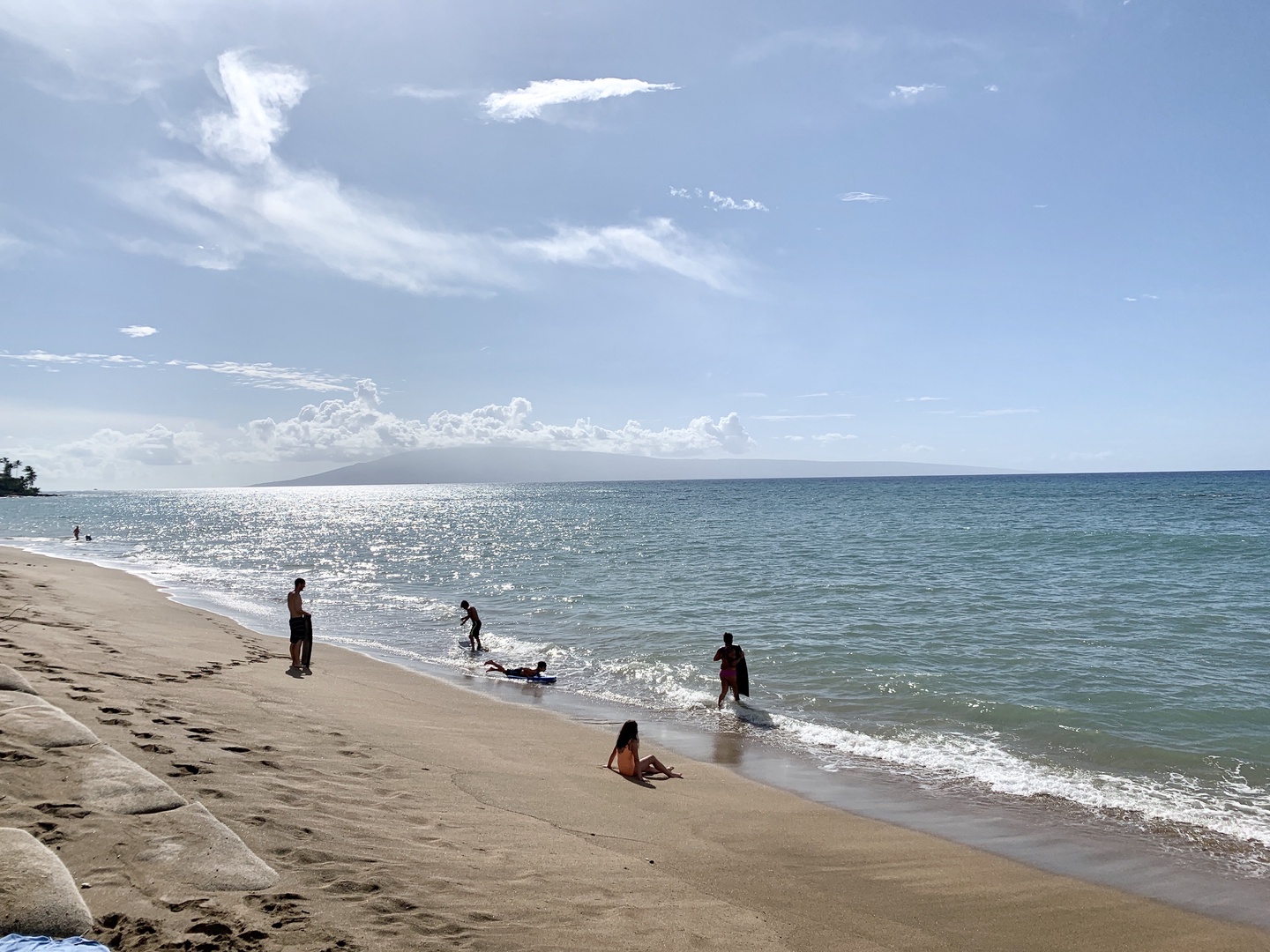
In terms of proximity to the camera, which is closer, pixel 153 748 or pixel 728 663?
pixel 153 748

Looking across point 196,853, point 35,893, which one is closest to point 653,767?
point 196,853

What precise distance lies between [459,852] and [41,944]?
10.00 feet

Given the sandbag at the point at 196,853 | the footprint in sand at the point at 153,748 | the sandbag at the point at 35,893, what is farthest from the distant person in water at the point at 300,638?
the sandbag at the point at 35,893

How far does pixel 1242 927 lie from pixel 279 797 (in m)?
8.52

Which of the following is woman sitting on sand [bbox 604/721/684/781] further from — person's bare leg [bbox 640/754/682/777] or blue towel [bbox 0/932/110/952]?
blue towel [bbox 0/932/110/952]

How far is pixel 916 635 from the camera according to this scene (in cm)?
1839

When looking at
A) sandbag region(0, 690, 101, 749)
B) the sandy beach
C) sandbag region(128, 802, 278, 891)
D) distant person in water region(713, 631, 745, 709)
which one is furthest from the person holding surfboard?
sandbag region(0, 690, 101, 749)

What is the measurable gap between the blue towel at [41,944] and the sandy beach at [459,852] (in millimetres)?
403

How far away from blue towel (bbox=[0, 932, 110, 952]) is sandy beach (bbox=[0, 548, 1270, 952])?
0.40 m

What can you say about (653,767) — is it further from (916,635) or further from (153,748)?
(916,635)

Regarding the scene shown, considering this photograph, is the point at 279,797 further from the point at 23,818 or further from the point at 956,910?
the point at 956,910

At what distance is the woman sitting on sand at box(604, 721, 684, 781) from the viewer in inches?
378

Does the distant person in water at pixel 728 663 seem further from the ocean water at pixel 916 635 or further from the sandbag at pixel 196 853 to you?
the sandbag at pixel 196 853

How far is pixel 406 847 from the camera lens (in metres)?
6.10
